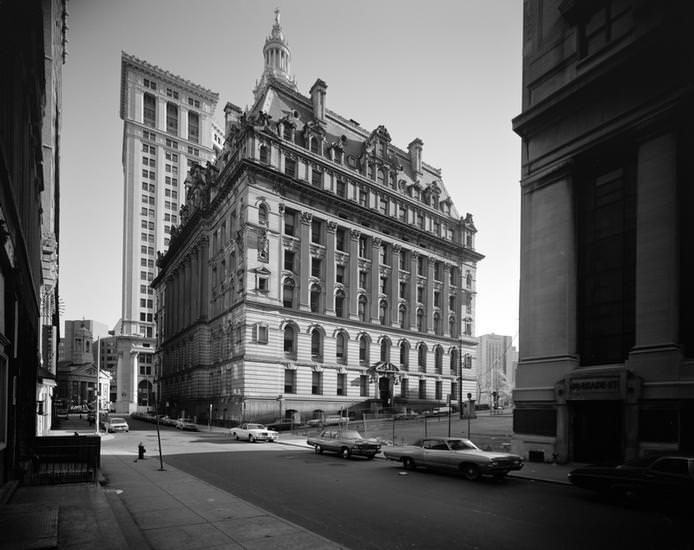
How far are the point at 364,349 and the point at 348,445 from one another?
1380 inches

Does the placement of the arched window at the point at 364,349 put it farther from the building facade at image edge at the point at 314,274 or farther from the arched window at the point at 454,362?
the arched window at the point at 454,362

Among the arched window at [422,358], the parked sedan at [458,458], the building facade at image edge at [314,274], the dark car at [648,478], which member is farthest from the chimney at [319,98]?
the dark car at [648,478]

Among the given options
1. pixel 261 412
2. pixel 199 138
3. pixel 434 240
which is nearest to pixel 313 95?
pixel 434 240

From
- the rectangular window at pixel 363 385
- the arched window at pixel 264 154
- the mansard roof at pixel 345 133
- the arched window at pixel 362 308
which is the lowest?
the rectangular window at pixel 363 385

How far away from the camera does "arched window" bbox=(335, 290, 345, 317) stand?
59344 mm

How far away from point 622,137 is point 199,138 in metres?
125

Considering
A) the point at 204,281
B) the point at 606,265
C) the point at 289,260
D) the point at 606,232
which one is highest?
the point at 289,260

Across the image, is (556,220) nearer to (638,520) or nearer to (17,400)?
(638,520)

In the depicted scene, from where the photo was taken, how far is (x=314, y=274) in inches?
2266

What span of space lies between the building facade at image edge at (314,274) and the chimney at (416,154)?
0.74ft

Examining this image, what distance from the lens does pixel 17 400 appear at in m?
16.4

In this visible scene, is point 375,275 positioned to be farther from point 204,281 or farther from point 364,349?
point 204,281

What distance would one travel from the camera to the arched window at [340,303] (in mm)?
59344

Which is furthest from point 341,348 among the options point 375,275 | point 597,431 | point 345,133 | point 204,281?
point 597,431
